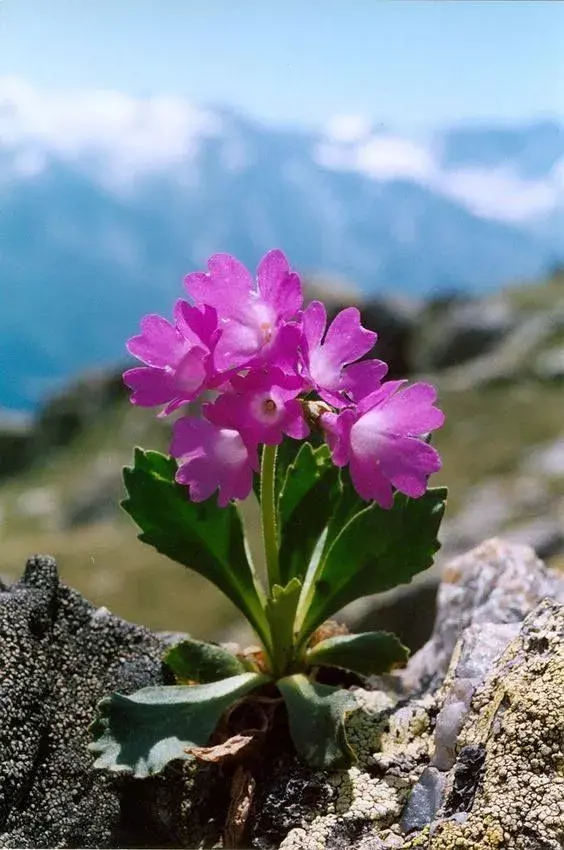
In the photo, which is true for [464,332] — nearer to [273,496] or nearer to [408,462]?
[273,496]

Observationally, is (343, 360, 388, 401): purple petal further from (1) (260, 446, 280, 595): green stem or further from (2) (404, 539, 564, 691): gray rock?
(2) (404, 539, 564, 691): gray rock

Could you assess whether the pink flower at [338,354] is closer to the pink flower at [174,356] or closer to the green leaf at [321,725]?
the pink flower at [174,356]

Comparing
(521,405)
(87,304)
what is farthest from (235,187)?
(87,304)

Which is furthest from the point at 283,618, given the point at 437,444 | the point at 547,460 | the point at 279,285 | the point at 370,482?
the point at 437,444

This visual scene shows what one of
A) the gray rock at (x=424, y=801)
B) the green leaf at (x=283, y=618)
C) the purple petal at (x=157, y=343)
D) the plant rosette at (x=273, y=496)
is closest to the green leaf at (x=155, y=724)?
the plant rosette at (x=273, y=496)

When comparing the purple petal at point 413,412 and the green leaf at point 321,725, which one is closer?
the purple petal at point 413,412

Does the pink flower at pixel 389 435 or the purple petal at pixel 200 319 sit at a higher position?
the purple petal at pixel 200 319

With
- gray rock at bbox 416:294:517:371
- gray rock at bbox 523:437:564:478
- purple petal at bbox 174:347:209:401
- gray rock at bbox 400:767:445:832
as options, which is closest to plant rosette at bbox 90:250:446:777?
purple petal at bbox 174:347:209:401
